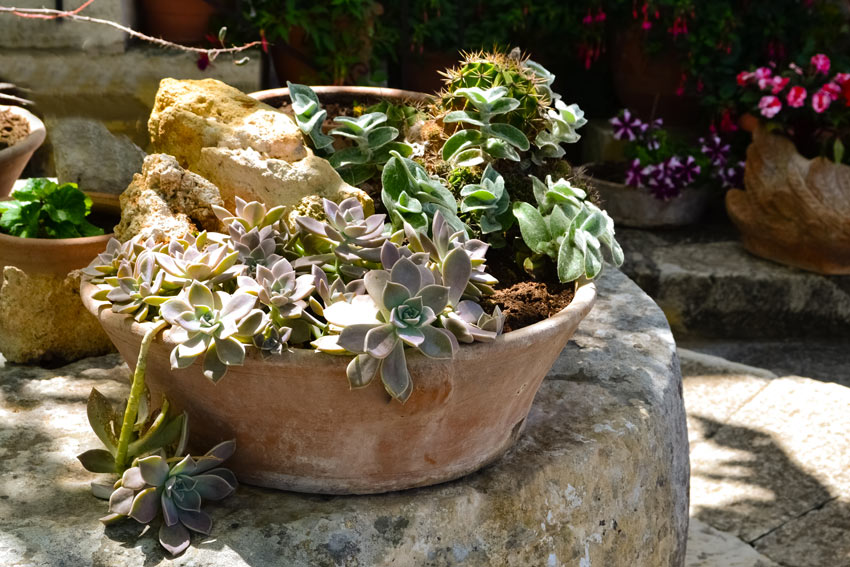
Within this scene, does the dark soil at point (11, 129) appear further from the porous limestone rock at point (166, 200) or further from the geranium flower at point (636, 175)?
the geranium flower at point (636, 175)

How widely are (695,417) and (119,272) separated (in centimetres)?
273

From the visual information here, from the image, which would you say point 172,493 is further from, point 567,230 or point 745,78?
point 745,78

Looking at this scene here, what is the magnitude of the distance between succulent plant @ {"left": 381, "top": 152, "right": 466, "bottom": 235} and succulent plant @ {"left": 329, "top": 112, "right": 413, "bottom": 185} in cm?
16

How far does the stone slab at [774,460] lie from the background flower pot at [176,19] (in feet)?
8.01

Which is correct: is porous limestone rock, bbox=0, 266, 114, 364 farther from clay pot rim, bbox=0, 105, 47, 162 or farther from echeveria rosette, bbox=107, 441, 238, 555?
echeveria rosette, bbox=107, 441, 238, 555

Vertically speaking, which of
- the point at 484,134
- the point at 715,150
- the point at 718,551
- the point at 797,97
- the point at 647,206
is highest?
the point at 484,134

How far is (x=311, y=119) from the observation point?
190cm

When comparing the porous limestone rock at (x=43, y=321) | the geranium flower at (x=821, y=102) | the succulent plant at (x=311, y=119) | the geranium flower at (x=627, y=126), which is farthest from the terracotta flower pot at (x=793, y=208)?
the porous limestone rock at (x=43, y=321)

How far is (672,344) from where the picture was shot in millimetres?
2080

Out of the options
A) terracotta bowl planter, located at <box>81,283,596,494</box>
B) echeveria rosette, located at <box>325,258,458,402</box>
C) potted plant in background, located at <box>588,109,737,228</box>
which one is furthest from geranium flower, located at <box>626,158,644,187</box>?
echeveria rosette, located at <box>325,258,458,402</box>

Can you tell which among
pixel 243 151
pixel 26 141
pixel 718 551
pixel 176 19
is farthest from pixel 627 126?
pixel 243 151

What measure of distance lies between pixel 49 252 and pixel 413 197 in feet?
2.54

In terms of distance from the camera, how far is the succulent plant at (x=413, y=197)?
5.49 feet

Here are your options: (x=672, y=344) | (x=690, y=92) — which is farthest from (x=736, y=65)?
(x=672, y=344)
